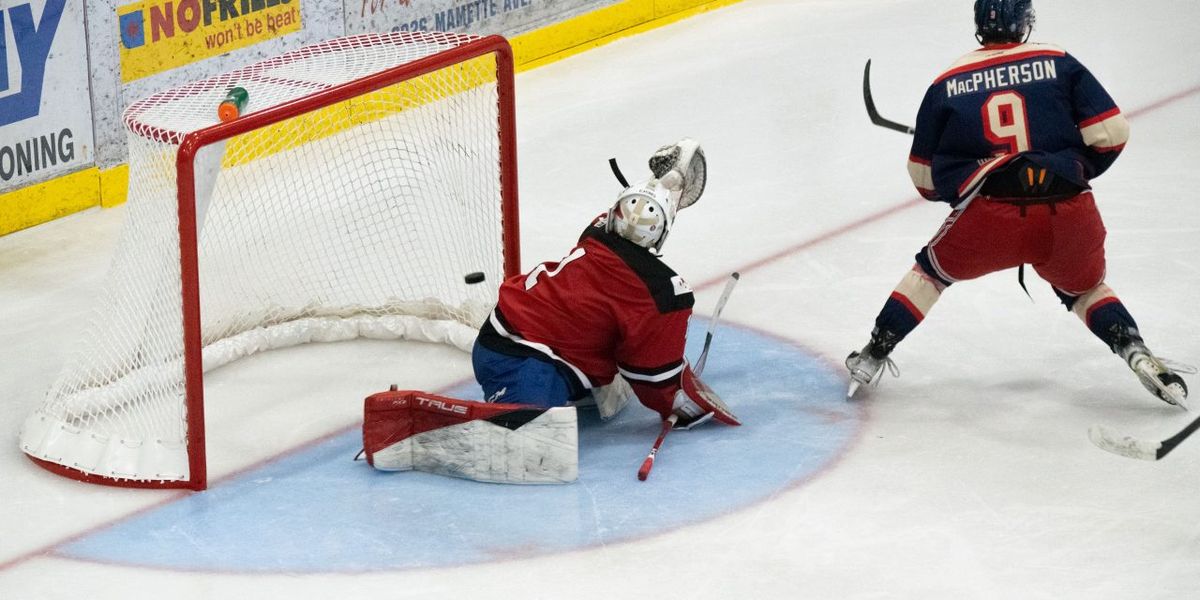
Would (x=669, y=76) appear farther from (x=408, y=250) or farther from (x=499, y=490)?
(x=499, y=490)

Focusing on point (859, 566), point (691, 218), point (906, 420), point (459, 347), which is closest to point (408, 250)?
point (459, 347)

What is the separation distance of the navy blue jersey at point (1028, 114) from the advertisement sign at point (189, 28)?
338cm

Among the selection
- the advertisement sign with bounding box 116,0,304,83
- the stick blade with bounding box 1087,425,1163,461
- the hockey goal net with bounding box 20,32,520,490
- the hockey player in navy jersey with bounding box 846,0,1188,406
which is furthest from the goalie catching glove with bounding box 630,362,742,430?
the advertisement sign with bounding box 116,0,304,83

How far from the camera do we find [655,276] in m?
4.37

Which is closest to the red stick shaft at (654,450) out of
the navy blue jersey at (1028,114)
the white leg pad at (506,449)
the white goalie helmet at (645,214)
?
the white leg pad at (506,449)

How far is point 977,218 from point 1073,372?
72 cm

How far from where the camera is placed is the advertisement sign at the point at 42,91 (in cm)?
630

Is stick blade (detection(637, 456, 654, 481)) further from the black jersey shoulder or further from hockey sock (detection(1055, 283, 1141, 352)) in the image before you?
hockey sock (detection(1055, 283, 1141, 352))

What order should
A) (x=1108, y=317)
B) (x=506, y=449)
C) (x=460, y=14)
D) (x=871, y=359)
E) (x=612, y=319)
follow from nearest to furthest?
(x=506, y=449)
(x=612, y=319)
(x=1108, y=317)
(x=871, y=359)
(x=460, y=14)

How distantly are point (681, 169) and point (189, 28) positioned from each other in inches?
121

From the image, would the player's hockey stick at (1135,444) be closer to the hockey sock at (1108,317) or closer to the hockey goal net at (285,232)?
the hockey sock at (1108,317)

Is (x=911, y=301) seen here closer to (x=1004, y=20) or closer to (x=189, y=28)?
(x=1004, y=20)

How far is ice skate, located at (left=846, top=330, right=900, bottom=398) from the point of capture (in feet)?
15.8

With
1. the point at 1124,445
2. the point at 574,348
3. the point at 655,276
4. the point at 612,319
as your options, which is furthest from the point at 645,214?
the point at 1124,445
